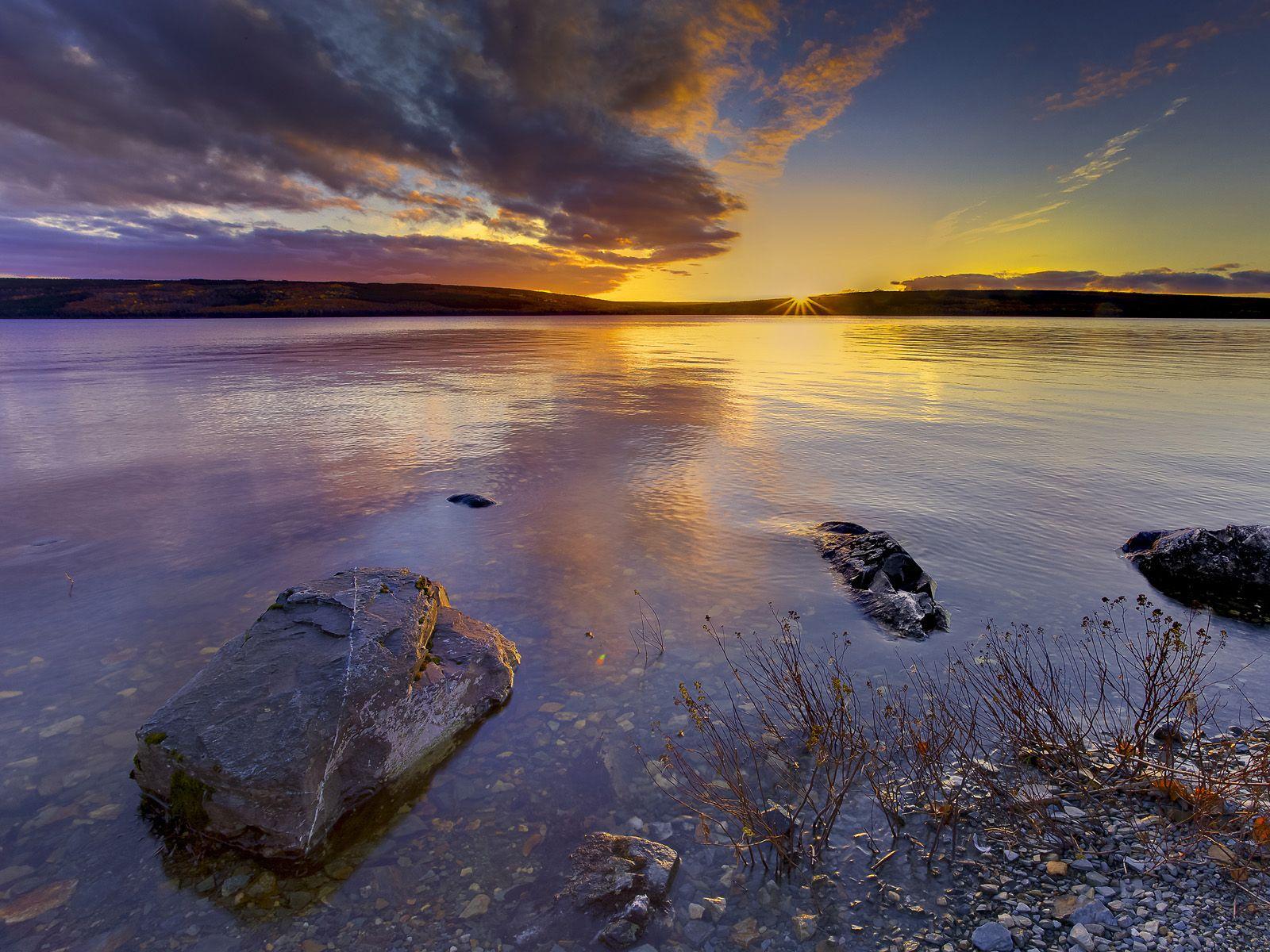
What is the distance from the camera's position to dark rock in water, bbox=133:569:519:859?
15.4 feet

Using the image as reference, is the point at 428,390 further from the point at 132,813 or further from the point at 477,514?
the point at 132,813

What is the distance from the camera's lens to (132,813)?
16.4ft

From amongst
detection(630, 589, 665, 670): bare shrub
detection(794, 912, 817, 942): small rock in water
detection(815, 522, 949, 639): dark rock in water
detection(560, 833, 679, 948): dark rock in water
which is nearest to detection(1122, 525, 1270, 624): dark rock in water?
detection(815, 522, 949, 639): dark rock in water

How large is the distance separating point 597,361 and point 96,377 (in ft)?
121

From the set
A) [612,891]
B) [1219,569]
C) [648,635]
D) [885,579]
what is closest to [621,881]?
[612,891]

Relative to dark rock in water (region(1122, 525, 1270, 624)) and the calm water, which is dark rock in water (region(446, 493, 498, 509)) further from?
dark rock in water (region(1122, 525, 1270, 624))

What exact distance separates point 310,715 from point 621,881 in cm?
306

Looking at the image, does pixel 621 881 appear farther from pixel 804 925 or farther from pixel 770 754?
pixel 770 754

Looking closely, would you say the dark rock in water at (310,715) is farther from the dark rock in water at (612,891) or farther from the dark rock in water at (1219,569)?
the dark rock in water at (1219,569)

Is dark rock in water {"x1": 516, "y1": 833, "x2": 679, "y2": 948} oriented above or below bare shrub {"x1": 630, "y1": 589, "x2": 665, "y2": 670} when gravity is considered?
above

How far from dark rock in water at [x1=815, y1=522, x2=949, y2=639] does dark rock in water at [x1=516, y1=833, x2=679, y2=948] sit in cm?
507

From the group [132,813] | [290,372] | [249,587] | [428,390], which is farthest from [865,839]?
[290,372]

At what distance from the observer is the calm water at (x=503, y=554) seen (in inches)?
177

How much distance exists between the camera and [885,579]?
8.96 metres
